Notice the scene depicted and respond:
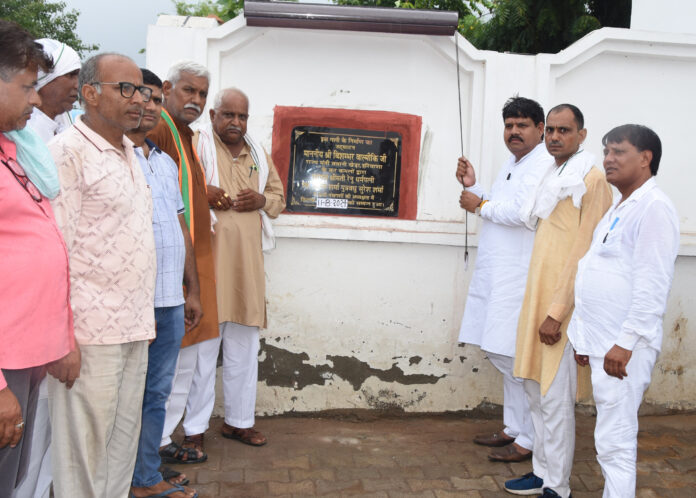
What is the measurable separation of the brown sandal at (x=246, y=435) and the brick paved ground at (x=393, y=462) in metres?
0.05

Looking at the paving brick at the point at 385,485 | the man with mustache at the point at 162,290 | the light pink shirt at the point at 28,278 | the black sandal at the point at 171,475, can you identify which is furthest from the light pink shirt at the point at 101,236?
the paving brick at the point at 385,485

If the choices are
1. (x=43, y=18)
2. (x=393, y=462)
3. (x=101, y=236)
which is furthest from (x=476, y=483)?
(x=43, y=18)

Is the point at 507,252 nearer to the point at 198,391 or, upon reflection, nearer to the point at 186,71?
the point at 198,391

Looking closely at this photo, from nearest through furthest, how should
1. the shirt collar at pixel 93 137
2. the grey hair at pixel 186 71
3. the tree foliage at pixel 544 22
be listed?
the shirt collar at pixel 93 137, the grey hair at pixel 186 71, the tree foliage at pixel 544 22

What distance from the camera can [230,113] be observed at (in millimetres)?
3930

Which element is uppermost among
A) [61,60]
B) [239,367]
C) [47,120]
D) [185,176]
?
[61,60]

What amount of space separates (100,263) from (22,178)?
1.72 ft

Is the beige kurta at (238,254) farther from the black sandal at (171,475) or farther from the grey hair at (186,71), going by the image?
the black sandal at (171,475)

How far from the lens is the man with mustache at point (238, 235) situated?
3914mm

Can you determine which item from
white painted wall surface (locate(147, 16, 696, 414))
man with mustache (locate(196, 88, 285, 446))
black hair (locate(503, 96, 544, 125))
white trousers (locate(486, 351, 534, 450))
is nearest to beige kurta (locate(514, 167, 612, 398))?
white trousers (locate(486, 351, 534, 450))

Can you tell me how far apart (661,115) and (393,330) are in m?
2.64

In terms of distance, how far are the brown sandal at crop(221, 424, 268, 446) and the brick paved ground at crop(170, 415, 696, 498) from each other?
0.15ft

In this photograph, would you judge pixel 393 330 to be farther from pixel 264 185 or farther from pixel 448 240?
pixel 264 185

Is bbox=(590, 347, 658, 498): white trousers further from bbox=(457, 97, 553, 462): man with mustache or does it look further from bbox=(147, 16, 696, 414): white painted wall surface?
bbox=(147, 16, 696, 414): white painted wall surface
